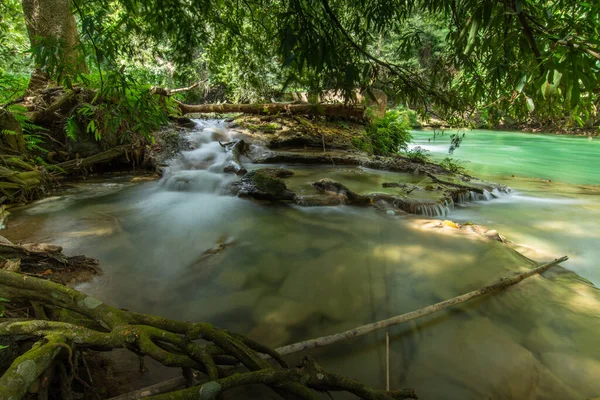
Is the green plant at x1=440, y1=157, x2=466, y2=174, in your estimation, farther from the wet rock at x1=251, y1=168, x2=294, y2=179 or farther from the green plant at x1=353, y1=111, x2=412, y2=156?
the wet rock at x1=251, y1=168, x2=294, y2=179

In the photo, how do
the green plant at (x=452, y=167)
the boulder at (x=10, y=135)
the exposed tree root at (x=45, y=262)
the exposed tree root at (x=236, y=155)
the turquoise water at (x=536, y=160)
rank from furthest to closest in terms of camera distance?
the turquoise water at (x=536, y=160)
the green plant at (x=452, y=167)
the exposed tree root at (x=236, y=155)
the boulder at (x=10, y=135)
the exposed tree root at (x=45, y=262)

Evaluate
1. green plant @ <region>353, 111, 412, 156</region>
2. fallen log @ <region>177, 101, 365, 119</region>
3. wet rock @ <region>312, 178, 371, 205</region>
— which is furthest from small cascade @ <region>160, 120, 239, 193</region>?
green plant @ <region>353, 111, 412, 156</region>

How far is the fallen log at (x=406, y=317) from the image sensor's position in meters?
1.83

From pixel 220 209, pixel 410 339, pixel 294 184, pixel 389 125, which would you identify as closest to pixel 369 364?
pixel 410 339

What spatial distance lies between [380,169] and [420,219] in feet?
10.1

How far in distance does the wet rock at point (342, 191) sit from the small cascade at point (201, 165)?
1880 millimetres

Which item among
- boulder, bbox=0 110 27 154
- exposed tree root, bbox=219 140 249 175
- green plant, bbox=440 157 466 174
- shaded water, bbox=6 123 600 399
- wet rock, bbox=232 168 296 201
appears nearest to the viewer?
shaded water, bbox=6 123 600 399

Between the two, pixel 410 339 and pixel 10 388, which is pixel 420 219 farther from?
pixel 10 388

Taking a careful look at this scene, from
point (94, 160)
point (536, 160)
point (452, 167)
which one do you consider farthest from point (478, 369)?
point (536, 160)

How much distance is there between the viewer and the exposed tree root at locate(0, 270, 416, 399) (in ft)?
3.88

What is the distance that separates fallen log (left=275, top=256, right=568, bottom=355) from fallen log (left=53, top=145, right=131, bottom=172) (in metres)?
6.15

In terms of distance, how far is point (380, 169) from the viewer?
744 centimetres

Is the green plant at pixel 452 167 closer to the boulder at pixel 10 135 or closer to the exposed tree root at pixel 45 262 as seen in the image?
the exposed tree root at pixel 45 262

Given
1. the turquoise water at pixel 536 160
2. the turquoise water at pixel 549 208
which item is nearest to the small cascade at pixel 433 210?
the turquoise water at pixel 549 208
